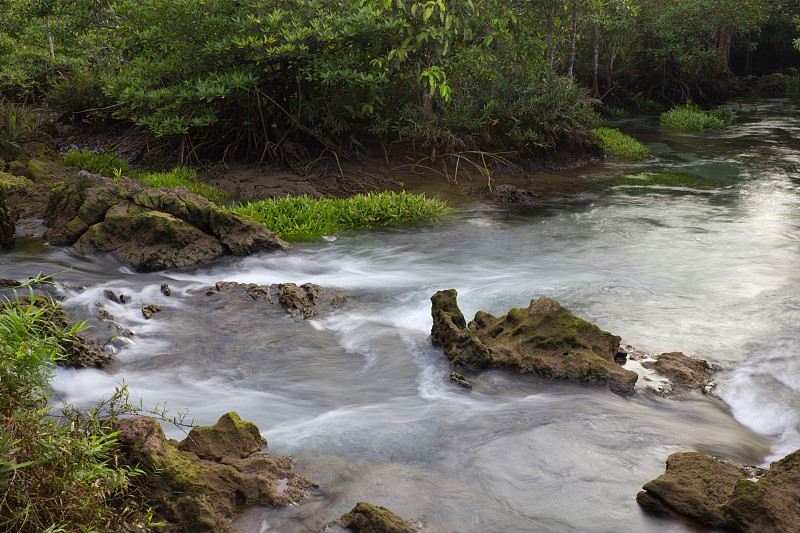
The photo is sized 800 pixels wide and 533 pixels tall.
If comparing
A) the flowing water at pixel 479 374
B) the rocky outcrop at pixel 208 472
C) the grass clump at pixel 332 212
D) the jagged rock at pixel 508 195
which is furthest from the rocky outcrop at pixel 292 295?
the jagged rock at pixel 508 195

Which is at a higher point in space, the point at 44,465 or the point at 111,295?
the point at 44,465

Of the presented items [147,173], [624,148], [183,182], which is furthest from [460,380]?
[624,148]

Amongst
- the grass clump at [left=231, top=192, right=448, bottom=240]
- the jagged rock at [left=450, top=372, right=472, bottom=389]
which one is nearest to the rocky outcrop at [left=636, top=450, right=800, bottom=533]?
the jagged rock at [left=450, top=372, right=472, bottom=389]

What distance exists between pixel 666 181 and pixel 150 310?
10.00 metres

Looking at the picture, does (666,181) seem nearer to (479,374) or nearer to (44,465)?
(479,374)

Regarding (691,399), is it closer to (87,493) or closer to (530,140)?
(87,493)

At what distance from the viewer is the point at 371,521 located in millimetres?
2832

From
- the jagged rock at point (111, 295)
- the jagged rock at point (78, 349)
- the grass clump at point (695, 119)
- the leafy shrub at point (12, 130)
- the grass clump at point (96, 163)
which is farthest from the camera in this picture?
the grass clump at point (695, 119)

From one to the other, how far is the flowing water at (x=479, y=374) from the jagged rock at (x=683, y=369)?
0.14 metres

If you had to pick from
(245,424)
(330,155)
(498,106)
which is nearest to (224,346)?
(245,424)

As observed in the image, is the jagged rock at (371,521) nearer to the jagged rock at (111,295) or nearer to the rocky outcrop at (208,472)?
the rocky outcrop at (208,472)

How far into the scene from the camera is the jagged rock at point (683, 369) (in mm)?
4609

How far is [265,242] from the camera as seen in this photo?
7.71 m

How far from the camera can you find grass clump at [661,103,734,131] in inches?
733
